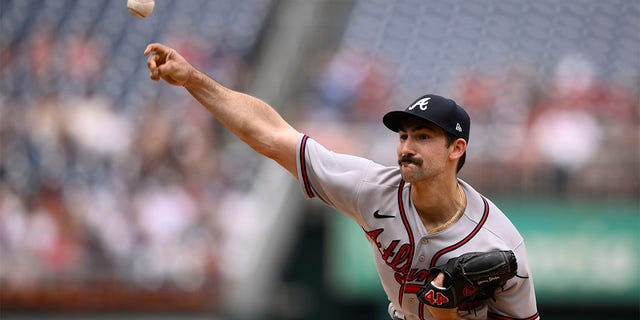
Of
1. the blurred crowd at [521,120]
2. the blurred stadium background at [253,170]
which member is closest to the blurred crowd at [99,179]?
the blurred stadium background at [253,170]

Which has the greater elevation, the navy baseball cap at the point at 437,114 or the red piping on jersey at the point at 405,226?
the navy baseball cap at the point at 437,114

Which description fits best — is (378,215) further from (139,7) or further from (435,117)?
(139,7)

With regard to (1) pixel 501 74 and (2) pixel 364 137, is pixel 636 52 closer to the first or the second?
(1) pixel 501 74

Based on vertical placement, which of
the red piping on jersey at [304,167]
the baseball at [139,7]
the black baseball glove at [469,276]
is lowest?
the black baseball glove at [469,276]

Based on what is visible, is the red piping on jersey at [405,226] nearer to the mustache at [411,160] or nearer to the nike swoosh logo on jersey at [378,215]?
the nike swoosh logo on jersey at [378,215]

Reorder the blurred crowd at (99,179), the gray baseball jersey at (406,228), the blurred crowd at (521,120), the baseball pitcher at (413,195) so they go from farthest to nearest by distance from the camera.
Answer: the blurred crowd at (521,120) → the blurred crowd at (99,179) → the gray baseball jersey at (406,228) → the baseball pitcher at (413,195)

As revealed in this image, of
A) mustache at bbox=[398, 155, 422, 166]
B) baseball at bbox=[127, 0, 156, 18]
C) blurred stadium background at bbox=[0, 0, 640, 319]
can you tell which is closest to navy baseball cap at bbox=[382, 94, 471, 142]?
mustache at bbox=[398, 155, 422, 166]

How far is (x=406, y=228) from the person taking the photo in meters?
3.97

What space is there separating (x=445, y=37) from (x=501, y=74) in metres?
Answer: 1.55

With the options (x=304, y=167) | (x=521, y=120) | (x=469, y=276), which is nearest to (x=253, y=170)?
(x=521, y=120)

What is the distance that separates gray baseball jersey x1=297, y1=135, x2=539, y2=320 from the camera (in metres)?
3.93

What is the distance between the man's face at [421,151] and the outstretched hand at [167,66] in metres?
0.87

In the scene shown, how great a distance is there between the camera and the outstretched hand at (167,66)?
12.6 feet

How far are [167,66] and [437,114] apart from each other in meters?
1.04
